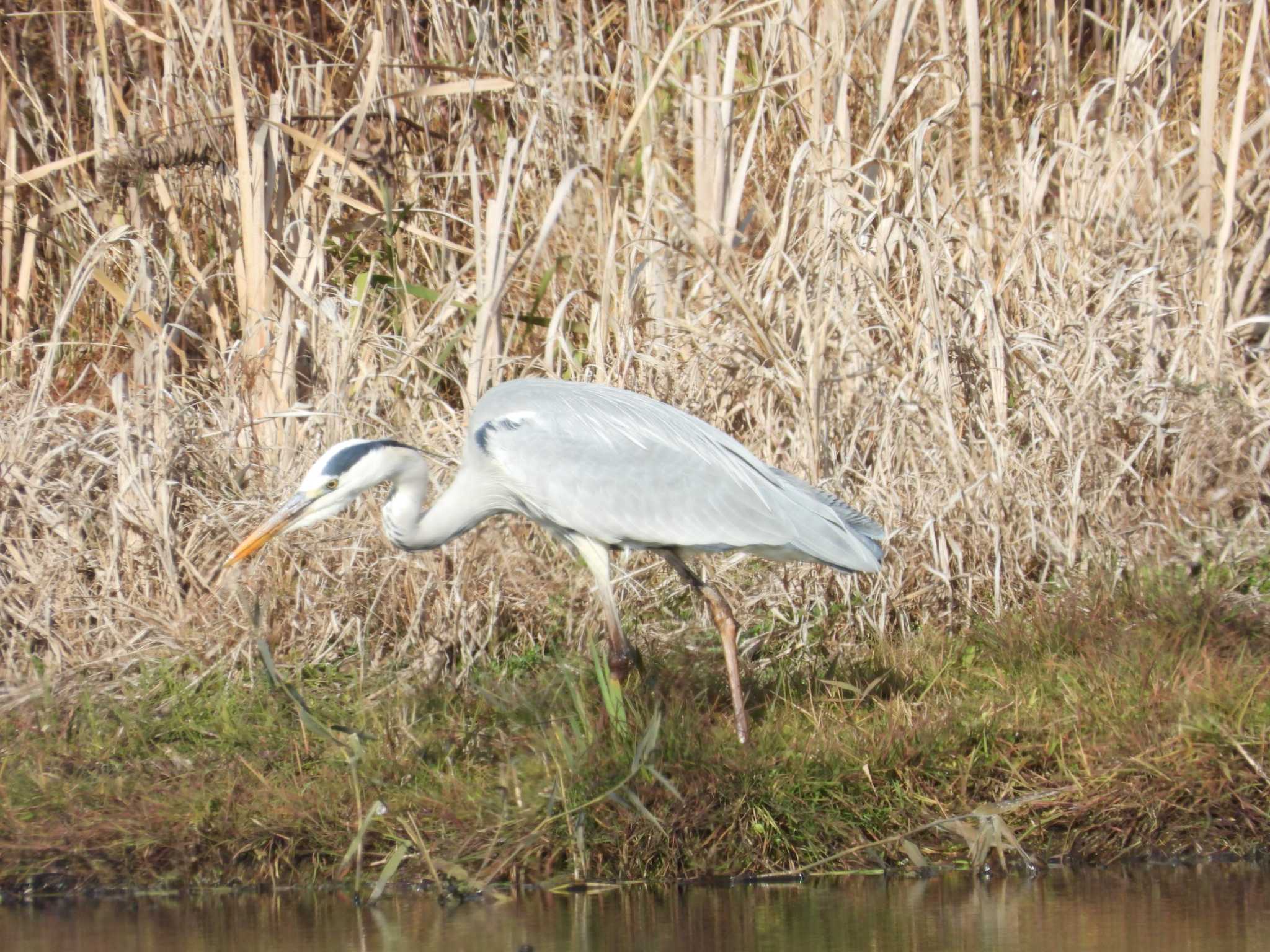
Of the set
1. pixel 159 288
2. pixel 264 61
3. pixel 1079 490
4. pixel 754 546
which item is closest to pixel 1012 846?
pixel 754 546

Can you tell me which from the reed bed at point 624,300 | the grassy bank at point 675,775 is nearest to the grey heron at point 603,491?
the grassy bank at point 675,775

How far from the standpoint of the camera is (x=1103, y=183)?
5977mm

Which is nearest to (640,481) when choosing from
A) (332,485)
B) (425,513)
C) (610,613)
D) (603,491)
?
(603,491)

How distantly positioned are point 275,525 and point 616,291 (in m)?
1.81

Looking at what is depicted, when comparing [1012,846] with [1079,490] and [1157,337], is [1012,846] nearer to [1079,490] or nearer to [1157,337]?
[1079,490]

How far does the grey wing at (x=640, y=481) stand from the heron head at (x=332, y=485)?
0.94ft

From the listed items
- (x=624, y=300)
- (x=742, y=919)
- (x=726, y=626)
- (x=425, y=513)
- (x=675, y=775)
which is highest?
Result: (x=624, y=300)

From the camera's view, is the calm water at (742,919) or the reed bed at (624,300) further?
the reed bed at (624,300)

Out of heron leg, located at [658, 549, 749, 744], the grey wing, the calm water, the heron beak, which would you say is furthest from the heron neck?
the calm water

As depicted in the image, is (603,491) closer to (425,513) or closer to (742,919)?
(425,513)

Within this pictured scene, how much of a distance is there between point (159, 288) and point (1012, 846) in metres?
3.89

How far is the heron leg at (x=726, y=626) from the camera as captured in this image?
173 inches

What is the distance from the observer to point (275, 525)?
182 inches

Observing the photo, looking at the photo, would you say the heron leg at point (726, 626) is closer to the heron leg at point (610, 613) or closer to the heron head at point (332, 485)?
the heron leg at point (610, 613)
